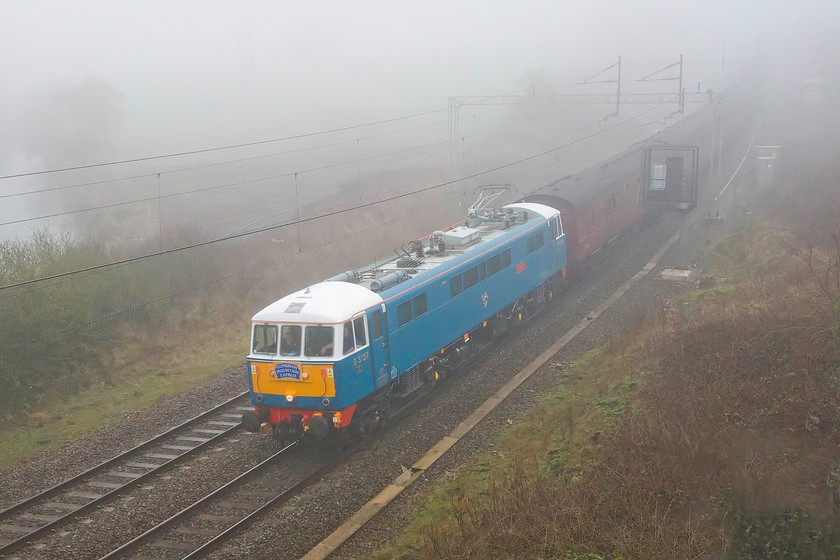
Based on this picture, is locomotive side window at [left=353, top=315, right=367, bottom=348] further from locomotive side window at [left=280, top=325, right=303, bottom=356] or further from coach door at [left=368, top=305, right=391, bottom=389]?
locomotive side window at [left=280, top=325, right=303, bottom=356]

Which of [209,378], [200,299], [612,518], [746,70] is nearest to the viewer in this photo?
[612,518]

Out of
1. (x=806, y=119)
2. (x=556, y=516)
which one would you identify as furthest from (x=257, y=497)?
(x=806, y=119)

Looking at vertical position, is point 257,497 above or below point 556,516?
below

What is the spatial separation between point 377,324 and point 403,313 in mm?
979

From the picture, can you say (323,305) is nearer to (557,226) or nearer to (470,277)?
(470,277)

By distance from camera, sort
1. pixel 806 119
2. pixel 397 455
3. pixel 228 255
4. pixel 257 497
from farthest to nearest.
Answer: pixel 806 119, pixel 228 255, pixel 397 455, pixel 257 497

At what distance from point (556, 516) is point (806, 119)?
5926 centimetres

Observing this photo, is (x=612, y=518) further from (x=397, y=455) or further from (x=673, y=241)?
(x=673, y=241)

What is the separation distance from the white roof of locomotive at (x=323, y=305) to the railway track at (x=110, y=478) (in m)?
3.38

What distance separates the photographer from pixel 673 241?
3033 centimetres

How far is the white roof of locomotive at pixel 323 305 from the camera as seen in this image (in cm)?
1312

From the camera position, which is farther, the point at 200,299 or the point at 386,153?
the point at 386,153

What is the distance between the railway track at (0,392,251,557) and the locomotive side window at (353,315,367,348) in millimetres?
3935

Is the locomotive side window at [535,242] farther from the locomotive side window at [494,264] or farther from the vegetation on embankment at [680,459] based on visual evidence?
the vegetation on embankment at [680,459]
